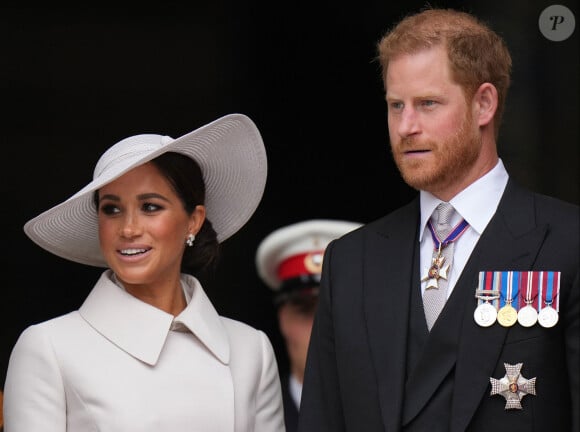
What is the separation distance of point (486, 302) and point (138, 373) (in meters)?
0.97

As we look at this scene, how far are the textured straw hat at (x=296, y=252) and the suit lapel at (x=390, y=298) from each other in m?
1.11

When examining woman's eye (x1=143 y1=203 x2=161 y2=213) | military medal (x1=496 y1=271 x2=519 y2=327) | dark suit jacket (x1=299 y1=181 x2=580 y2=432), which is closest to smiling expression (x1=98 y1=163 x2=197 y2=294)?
woman's eye (x1=143 y1=203 x2=161 y2=213)

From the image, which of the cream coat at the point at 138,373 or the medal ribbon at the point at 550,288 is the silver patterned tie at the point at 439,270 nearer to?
the medal ribbon at the point at 550,288

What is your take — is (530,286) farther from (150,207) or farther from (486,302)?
(150,207)

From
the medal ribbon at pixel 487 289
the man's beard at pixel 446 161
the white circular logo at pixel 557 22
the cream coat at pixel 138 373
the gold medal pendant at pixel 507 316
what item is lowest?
the cream coat at pixel 138 373

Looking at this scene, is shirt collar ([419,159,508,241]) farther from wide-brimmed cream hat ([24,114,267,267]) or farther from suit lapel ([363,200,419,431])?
wide-brimmed cream hat ([24,114,267,267])

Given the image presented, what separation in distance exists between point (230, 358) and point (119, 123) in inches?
56.5

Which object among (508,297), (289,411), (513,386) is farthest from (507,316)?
(289,411)

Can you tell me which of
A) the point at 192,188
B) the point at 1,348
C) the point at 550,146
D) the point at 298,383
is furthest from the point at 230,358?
the point at 550,146

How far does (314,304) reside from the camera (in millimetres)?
5117

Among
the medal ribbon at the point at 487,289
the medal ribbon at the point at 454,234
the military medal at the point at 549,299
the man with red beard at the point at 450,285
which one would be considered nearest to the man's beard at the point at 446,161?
the man with red beard at the point at 450,285

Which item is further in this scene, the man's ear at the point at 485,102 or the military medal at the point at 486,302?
the man's ear at the point at 485,102

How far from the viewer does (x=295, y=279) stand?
5.17 meters

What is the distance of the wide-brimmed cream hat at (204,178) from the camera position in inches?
166
